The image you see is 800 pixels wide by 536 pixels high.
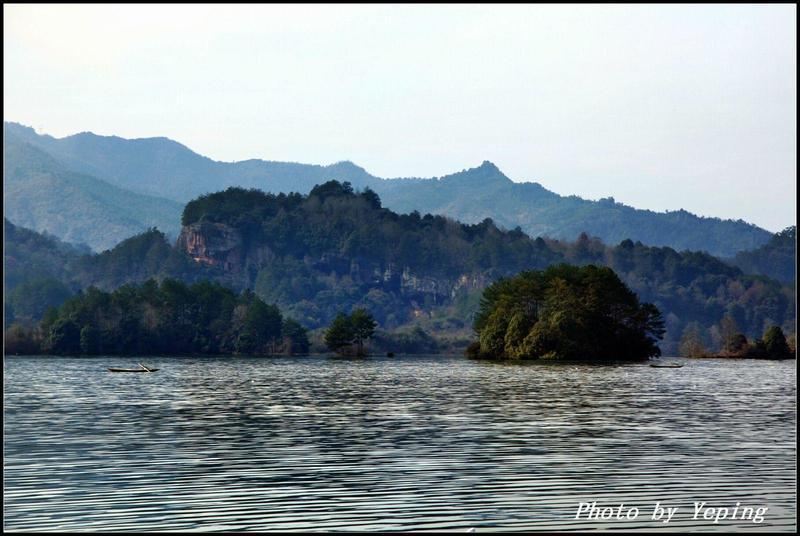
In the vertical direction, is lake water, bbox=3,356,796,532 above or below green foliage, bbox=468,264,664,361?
below

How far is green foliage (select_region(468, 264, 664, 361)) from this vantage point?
614 feet

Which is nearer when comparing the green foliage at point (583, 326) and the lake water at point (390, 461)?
the lake water at point (390, 461)

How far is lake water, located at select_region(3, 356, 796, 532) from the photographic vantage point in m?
31.9

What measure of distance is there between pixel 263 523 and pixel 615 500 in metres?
9.96

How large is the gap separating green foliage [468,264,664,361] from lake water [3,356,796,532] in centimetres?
10270

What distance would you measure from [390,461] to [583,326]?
146565mm

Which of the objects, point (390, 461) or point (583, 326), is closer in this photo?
point (390, 461)

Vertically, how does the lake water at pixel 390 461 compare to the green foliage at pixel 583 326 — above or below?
below

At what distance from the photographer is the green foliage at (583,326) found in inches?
7362

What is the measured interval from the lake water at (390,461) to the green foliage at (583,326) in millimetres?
102695

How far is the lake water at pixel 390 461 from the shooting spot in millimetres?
31859

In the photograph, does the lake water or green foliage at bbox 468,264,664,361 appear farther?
green foliage at bbox 468,264,664,361

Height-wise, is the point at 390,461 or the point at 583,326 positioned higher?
the point at 583,326

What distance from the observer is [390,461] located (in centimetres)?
4312
